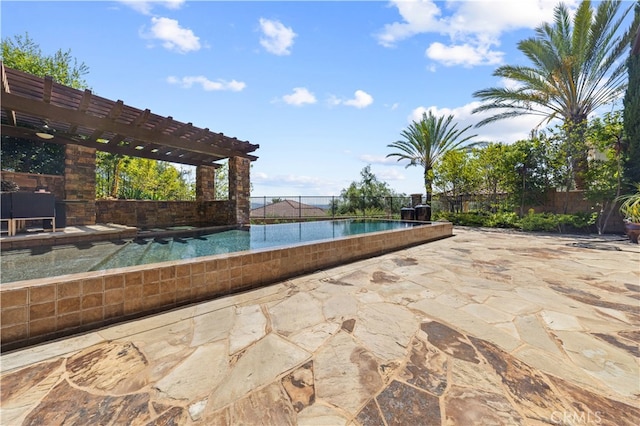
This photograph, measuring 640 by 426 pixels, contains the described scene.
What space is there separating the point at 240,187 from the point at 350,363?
755cm

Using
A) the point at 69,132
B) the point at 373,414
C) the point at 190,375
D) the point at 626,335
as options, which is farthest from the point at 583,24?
the point at 69,132

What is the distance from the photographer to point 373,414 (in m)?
1.22

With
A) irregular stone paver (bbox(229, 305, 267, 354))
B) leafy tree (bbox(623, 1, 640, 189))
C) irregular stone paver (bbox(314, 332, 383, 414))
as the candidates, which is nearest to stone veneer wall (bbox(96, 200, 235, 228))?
irregular stone paver (bbox(229, 305, 267, 354))

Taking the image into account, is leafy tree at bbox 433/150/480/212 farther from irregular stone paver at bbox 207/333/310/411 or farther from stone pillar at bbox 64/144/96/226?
stone pillar at bbox 64/144/96/226

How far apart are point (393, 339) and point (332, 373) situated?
2.00 ft

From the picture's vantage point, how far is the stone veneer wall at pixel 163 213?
7.34 meters

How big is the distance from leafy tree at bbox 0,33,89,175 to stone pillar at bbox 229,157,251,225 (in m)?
5.71

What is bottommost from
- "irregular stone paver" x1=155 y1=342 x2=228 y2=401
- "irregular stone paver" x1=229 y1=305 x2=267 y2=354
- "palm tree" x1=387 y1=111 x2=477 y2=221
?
"irregular stone paver" x1=155 y1=342 x2=228 y2=401

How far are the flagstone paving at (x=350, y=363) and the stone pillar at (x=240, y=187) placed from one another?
599 centimetres

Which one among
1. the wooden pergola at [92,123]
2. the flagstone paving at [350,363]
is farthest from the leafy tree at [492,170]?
the wooden pergola at [92,123]

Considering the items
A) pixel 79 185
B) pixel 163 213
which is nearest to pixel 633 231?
pixel 163 213

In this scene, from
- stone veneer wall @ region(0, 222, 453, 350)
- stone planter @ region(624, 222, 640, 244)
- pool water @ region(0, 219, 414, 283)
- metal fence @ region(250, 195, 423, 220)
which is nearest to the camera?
stone veneer wall @ region(0, 222, 453, 350)

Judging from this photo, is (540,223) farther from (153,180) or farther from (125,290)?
(153,180)

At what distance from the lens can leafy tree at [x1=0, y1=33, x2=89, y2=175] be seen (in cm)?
738
